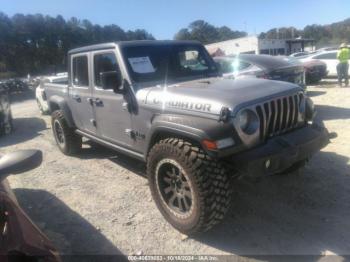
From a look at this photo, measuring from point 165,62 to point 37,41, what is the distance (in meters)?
51.3

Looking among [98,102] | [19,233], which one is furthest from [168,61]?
[19,233]

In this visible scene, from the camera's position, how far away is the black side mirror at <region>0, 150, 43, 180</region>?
2.30 metres

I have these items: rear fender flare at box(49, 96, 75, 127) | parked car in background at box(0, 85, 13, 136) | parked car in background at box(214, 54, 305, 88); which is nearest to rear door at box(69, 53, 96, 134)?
rear fender flare at box(49, 96, 75, 127)

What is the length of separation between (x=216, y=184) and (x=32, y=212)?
255cm

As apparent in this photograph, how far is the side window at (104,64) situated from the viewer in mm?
4637

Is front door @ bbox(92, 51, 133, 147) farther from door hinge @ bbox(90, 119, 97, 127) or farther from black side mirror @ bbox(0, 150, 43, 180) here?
black side mirror @ bbox(0, 150, 43, 180)

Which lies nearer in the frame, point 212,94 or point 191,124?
point 191,124

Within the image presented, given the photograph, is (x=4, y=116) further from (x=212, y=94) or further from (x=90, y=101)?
(x=212, y=94)

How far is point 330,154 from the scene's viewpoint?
558cm

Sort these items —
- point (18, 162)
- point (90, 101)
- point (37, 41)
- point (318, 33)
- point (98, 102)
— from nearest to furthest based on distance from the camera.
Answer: point (18, 162) → point (98, 102) → point (90, 101) → point (37, 41) → point (318, 33)

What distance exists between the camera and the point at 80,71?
18.7 ft

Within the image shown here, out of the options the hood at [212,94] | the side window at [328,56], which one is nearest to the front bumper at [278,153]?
the hood at [212,94]

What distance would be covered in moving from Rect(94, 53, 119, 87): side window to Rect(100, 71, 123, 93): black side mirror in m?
0.28

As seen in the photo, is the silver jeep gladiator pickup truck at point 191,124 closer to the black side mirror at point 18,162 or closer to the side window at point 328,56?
the black side mirror at point 18,162
